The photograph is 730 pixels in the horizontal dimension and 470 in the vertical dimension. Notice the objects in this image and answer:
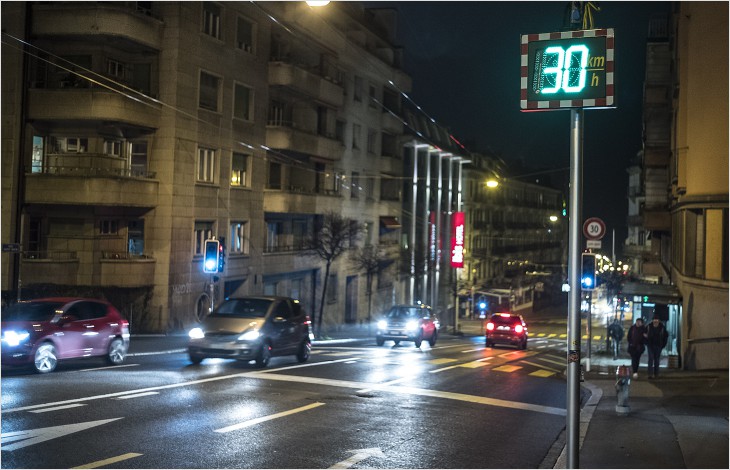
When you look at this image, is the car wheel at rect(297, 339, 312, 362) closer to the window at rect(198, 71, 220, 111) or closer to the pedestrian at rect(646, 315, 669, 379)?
the pedestrian at rect(646, 315, 669, 379)

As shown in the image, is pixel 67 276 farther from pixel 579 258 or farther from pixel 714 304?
pixel 579 258

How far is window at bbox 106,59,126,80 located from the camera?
3247cm

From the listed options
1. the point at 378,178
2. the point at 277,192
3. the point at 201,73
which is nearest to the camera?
the point at 201,73

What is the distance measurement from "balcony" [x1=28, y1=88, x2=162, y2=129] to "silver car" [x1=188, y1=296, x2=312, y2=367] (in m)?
14.7

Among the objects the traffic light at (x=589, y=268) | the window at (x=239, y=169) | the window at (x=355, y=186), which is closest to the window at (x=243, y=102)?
the window at (x=239, y=169)

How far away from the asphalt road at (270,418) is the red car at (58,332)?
421 millimetres

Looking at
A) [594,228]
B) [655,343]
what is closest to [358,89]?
[594,228]

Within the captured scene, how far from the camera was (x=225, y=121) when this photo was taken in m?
37.5

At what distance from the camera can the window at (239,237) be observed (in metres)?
39.1

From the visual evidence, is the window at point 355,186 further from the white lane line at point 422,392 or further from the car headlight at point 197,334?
the white lane line at point 422,392

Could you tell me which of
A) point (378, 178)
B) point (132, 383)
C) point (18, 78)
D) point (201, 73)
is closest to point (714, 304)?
point (132, 383)

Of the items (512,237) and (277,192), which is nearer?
(277,192)

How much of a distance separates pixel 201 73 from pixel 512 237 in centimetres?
6125

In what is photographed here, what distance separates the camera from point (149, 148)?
33.8 m
